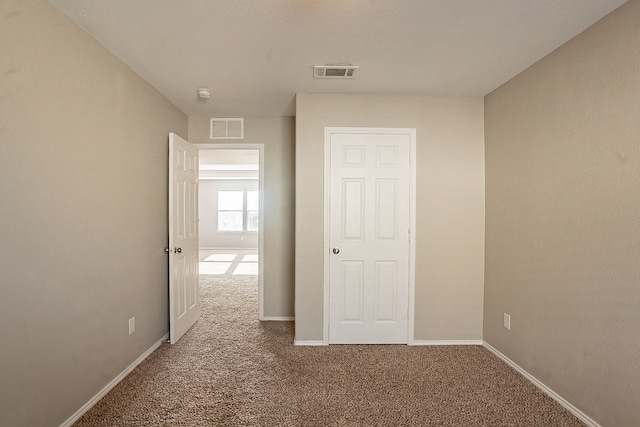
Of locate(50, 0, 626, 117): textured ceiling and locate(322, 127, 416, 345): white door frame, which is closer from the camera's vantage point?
locate(50, 0, 626, 117): textured ceiling

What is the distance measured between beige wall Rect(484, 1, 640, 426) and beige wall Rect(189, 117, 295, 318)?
2.31 meters

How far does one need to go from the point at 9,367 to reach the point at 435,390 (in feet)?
8.53

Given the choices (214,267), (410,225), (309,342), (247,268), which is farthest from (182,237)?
(214,267)

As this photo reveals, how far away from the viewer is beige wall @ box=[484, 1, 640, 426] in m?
1.71

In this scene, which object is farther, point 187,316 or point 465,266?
point 187,316

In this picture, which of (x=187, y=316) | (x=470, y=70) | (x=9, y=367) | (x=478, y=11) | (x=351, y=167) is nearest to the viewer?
(x=9, y=367)

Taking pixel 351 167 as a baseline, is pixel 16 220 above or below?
below

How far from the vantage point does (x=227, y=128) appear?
3811mm

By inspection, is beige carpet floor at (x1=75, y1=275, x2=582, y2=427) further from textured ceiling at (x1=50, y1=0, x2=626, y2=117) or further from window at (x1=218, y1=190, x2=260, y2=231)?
window at (x1=218, y1=190, x2=260, y2=231)

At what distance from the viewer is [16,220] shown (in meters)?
1.53

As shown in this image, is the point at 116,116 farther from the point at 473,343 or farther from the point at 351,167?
the point at 473,343

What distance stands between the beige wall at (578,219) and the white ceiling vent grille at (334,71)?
1433mm

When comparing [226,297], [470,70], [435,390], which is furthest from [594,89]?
[226,297]

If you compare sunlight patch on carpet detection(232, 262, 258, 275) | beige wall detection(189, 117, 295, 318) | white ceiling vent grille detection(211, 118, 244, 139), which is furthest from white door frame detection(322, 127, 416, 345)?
sunlight patch on carpet detection(232, 262, 258, 275)
